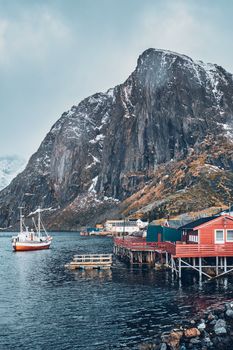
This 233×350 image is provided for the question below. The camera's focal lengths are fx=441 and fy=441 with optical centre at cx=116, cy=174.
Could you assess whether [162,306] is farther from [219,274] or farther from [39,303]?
[219,274]

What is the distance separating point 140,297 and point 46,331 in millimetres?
17879

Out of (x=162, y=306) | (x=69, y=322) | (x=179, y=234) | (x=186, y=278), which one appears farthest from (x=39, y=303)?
(x=179, y=234)

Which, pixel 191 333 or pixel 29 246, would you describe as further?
pixel 29 246

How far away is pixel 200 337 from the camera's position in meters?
38.0

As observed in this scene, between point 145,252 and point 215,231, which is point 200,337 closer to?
point 215,231

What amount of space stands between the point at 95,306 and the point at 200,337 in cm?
1960

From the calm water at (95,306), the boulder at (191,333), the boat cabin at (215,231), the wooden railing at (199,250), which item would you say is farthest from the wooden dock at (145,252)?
the boulder at (191,333)

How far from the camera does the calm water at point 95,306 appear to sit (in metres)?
41.6

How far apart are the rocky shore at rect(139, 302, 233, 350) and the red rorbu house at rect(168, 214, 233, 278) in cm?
2767

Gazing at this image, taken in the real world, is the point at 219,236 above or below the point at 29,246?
above

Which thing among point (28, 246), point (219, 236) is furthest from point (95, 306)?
point (28, 246)

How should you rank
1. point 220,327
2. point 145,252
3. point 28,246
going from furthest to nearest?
point 28,246
point 145,252
point 220,327

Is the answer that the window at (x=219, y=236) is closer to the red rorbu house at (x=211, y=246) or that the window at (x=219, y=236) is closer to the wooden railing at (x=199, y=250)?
the red rorbu house at (x=211, y=246)

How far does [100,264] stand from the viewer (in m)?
90.4
